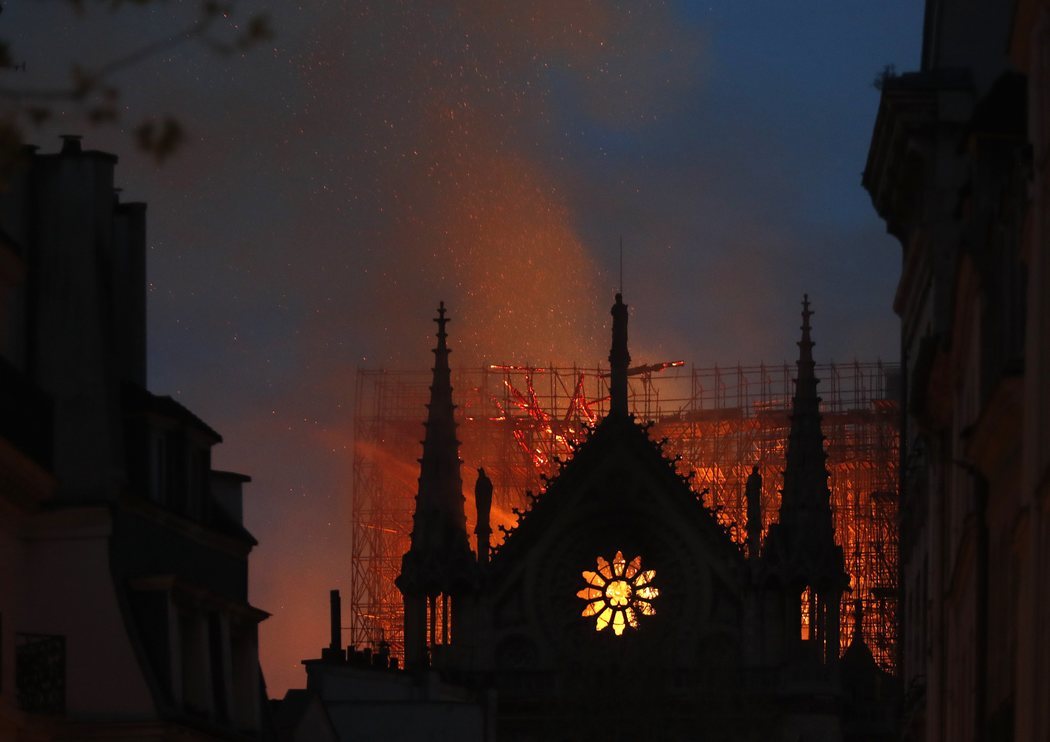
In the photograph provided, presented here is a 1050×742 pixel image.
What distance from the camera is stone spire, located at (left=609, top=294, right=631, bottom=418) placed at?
78.2m

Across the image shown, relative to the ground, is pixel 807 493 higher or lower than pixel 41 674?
higher

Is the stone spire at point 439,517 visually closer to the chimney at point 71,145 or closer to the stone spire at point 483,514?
the stone spire at point 483,514

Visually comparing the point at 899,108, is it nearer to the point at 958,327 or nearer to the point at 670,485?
the point at 958,327

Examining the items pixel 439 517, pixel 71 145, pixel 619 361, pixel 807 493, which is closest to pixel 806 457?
pixel 807 493

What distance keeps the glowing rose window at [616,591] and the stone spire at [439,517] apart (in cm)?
355

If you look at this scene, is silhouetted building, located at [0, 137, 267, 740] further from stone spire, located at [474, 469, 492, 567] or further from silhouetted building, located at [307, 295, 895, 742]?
stone spire, located at [474, 469, 492, 567]

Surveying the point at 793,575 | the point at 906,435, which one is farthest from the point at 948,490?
the point at 793,575

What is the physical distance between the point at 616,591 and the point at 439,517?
5.17 metres

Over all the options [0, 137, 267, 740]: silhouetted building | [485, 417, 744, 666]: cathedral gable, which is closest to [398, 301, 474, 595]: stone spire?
[485, 417, 744, 666]: cathedral gable

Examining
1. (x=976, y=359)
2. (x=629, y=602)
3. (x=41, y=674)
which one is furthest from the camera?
(x=629, y=602)

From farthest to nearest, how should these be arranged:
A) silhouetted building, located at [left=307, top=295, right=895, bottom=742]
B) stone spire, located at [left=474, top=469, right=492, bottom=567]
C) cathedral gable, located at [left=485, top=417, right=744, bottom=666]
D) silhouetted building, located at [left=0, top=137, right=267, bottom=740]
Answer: stone spire, located at [left=474, top=469, right=492, bottom=567] → cathedral gable, located at [left=485, top=417, right=744, bottom=666] → silhouetted building, located at [left=307, top=295, right=895, bottom=742] → silhouetted building, located at [left=0, top=137, right=267, bottom=740]

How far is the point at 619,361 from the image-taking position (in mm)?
79688

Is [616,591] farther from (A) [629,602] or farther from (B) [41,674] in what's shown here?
(B) [41,674]

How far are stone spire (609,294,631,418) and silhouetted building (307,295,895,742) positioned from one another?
7 cm
